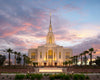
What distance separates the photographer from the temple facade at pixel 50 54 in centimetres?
8751

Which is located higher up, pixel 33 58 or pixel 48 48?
pixel 48 48

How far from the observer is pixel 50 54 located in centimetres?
9288

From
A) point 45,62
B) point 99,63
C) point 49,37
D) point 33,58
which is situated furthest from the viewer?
point 49,37

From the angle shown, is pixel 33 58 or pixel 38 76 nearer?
pixel 38 76

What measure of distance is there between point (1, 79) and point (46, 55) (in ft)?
224

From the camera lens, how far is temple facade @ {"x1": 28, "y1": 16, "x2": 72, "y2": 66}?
8751 centimetres

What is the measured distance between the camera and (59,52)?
295 ft

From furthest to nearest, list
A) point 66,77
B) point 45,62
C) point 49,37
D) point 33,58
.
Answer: point 49,37, point 33,58, point 45,62, point 66,77

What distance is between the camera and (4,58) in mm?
59125

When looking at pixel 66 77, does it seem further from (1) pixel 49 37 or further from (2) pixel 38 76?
(1) pixel 49 37

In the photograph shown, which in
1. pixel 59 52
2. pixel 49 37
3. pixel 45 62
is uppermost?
pixel 49 37

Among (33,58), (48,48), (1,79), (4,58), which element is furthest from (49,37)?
(1,79)

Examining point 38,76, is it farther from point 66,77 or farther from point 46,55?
point 46,55

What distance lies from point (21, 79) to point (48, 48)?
7082cm
